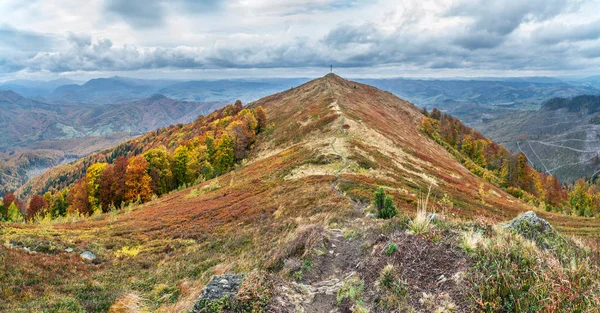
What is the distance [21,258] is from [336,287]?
750 inches

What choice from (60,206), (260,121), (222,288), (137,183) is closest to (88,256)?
(222,288)

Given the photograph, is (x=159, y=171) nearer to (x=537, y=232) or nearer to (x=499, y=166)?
(x=537, y=232)

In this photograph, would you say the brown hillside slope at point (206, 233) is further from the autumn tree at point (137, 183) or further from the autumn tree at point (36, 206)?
the autumn tree at point (36, 206)

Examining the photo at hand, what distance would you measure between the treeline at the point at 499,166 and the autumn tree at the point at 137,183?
86.6 m

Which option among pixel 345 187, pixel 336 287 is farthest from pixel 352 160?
pixel 336 287

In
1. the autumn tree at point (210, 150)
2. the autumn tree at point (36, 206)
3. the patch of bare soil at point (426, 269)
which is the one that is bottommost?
the autumn tree at point (36, 206)

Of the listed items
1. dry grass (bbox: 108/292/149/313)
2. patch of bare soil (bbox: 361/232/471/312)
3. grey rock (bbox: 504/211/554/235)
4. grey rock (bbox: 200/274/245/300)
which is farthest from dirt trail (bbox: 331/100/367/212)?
dry grass (bbox: 108/292/149/313)

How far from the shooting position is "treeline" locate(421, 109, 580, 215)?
88.2 meters

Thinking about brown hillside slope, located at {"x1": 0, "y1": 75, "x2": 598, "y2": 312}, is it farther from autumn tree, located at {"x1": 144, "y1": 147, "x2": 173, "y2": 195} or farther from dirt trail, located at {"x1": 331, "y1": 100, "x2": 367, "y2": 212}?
autumn tree, located at {"x1": 144, "y1": 147, "x2": 173, "y2": 195}

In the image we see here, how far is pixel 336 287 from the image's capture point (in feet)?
31.9

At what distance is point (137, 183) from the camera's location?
209 feet

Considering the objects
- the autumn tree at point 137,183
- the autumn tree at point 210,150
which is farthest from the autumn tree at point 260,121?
the autumn tree at point 137,183

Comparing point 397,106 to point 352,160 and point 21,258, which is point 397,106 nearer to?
point 352,160

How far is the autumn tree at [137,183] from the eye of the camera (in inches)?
2457
